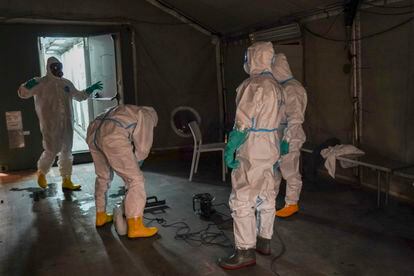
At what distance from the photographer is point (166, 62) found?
598 cm

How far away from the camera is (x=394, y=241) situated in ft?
8.81

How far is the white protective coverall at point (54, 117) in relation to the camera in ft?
13.6

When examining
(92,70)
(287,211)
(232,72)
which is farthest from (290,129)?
(92,70)

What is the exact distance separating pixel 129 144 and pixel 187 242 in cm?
85

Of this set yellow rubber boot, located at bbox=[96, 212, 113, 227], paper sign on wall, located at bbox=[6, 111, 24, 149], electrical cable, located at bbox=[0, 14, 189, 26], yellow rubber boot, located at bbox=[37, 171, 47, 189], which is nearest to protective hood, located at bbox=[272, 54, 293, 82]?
yellow rubber boot, located at bbox=[96, 212, 113, 227]

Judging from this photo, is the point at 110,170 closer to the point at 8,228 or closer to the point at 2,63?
the point at 8,228

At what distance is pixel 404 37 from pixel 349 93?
0.81 m

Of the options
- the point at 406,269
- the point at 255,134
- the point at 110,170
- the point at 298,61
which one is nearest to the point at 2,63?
the point at 110,170

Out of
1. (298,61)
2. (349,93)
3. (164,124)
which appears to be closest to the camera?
(349,93)

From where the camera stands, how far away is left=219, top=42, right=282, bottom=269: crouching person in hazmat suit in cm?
226

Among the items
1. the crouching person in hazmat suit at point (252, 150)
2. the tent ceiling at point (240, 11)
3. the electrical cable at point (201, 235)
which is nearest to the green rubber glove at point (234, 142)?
the crouching person in hazmat suit at point (252, 150)

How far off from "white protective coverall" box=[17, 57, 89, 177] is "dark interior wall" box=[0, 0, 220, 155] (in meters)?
1.54

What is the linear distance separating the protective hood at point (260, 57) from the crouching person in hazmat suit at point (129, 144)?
865 millimetres

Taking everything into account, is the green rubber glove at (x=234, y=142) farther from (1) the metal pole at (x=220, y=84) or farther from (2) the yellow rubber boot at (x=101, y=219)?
(1) the metal pole at (x=220, y=84)
